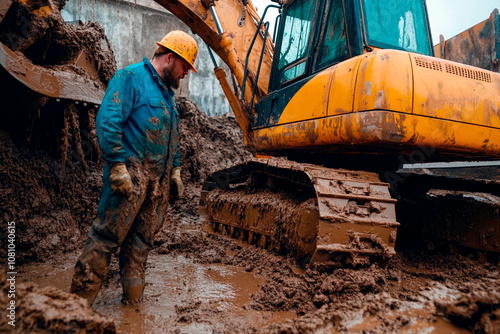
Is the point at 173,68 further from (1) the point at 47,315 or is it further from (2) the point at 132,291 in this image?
(1) the point at 47,315

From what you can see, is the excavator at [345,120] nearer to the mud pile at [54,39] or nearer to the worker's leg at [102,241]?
the mud pile at [54,39]

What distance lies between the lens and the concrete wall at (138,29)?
12227mm

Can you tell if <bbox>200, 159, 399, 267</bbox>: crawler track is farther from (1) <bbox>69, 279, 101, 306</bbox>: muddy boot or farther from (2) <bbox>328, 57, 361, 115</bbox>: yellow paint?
(1) <bbox>69, 279, 101, 306</bbox>: muddy boot

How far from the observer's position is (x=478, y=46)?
18.8ft

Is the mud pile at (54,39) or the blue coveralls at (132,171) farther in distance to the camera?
the mud pile at (54,39)

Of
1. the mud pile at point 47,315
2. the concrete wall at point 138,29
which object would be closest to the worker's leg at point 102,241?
the mud pile at point 47,315

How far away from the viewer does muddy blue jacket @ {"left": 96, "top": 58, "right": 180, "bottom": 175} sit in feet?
7.56

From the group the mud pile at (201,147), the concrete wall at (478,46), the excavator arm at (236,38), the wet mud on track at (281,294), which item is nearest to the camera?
the wet mud on track at (281,294)

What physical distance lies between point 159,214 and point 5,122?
1913mm

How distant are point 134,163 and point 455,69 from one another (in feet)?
8.67

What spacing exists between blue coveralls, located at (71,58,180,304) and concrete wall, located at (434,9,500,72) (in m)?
5.26

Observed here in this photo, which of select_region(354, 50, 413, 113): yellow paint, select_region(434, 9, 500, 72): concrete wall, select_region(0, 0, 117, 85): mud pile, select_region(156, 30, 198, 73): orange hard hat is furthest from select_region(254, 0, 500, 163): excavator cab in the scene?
select_region(434, 9, 500, 72): concrete wall

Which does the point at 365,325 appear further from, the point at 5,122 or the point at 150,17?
the point at 150,17

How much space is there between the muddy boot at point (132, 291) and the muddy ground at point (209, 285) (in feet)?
0.23
